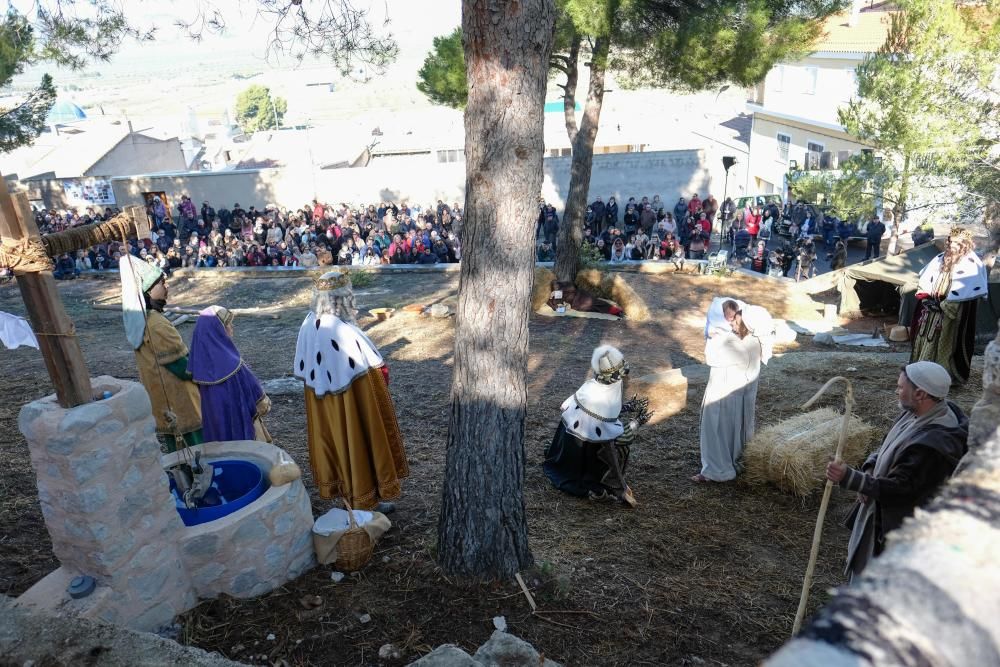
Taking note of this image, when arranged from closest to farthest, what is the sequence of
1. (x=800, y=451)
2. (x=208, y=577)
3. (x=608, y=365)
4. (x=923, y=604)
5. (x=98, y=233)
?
(x=923, y=604) < (x=98, y=233) < (x=208, y=577) < (x=608, y=365) < (x=800, y=451)

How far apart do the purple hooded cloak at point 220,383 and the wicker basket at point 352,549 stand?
127 centimetres

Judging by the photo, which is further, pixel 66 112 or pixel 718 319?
pixel 66 112

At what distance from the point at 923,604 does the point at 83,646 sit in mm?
3227

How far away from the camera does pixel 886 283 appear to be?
11.9 m

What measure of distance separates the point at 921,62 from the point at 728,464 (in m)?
9.41

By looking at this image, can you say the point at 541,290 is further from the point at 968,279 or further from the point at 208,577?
the point at 208,577

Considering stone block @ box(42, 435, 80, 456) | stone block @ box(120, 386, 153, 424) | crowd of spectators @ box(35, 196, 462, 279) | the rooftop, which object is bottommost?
crowd of spectators @ box(35, 196, 462, 279)

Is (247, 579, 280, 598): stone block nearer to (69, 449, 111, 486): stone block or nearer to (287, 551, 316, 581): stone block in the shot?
(287, 551, 316, 581): stone block

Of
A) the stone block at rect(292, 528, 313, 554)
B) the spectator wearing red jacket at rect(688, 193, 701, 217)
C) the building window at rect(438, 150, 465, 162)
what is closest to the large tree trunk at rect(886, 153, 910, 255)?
the spectator wearing red jacket at rect(688, 193, 701, 217)

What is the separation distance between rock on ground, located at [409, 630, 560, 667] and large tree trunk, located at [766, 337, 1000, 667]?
2.07 metres

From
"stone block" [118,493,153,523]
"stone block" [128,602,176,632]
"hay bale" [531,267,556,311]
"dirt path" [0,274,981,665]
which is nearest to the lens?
"stone block" [118,493,153,523]

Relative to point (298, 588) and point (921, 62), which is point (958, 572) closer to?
point (298, 588)

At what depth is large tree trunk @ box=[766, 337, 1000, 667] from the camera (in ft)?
3.38

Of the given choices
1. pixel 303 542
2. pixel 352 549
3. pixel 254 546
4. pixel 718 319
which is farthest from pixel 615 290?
pixel 254 546
